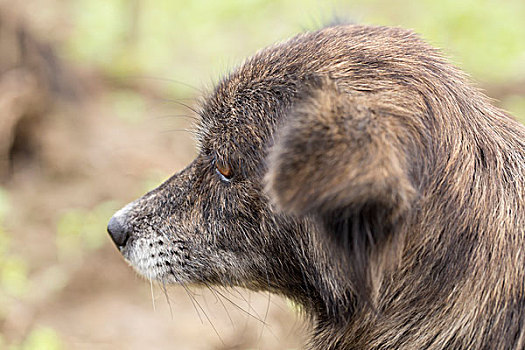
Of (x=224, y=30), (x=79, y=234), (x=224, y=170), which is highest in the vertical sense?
(x=224, y=30)

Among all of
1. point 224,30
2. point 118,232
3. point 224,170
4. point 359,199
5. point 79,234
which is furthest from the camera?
point 224,30

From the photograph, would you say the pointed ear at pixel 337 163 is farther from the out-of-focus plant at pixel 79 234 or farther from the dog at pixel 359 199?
the out-of-focus plant at pixel 79 234

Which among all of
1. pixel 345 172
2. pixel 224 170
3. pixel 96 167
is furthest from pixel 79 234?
pixel 345 172

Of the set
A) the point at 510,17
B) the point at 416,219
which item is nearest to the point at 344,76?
the point at 416,219

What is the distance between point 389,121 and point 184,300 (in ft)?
10.6

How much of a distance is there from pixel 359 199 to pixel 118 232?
1.66 m

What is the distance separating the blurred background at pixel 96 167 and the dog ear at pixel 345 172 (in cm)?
127

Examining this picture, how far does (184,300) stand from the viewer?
197 inches

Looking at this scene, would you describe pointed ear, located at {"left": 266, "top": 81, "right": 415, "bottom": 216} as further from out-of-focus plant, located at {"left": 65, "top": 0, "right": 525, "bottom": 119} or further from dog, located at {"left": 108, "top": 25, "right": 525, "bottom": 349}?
out-of-focus plant, located at {"left": 65, "top": 0, "right": 525, "bottom": 119}

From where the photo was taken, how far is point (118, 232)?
322 cm

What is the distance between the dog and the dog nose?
0.28ft

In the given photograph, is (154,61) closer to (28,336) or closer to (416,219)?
(28,336)

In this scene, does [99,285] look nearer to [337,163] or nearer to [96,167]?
[96,167]

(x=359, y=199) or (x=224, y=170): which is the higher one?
(x=224, y=170)
